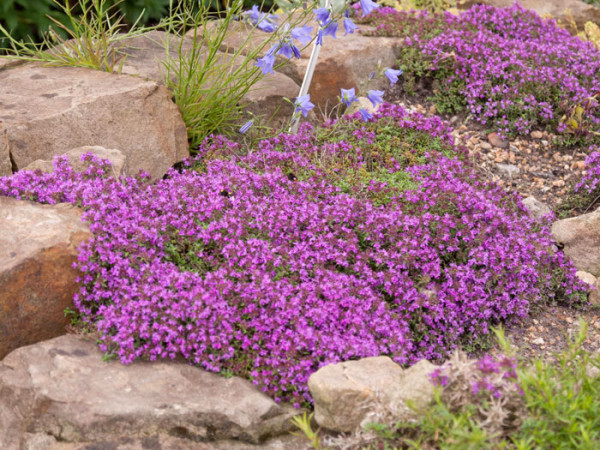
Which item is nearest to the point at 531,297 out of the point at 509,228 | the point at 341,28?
the point at 509,228

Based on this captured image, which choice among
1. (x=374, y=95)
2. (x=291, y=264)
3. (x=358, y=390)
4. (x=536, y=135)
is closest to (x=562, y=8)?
(x=536, y=135)

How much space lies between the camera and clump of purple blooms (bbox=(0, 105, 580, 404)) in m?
3.24

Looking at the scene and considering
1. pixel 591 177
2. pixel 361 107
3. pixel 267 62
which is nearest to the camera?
pixel 267 62

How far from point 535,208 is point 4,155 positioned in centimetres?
389

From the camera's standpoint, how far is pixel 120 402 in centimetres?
291

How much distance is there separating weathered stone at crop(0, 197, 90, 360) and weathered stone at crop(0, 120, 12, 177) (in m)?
0.87

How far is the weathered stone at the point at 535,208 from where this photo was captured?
5.02m

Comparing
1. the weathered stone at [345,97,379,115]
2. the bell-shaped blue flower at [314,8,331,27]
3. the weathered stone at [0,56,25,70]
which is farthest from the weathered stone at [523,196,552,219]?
the weathered stone at [0,56,25,70]

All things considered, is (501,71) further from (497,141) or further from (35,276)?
(35,276)

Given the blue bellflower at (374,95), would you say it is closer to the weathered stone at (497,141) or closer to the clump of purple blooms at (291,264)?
the clump of purple blooms at (291,264)

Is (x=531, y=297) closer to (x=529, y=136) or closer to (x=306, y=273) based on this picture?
(x=306, y=273)

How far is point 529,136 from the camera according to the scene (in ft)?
19.7

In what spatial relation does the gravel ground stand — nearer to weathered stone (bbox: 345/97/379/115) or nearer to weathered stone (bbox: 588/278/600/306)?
weathered stone (bbox: 345/97/379/115)

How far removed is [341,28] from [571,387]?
517cm
